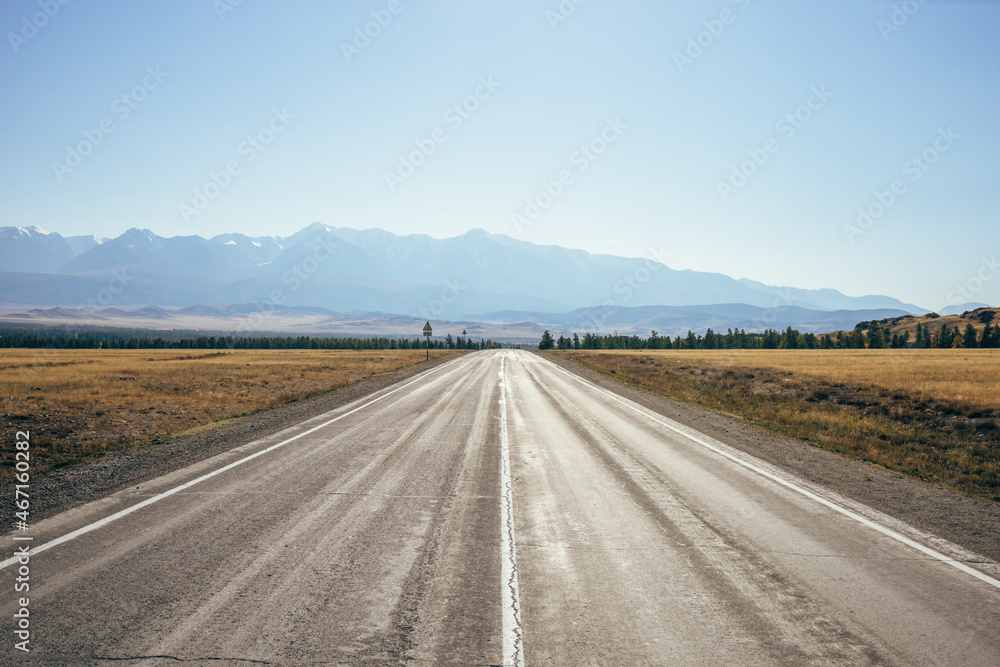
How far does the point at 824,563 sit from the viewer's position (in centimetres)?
566

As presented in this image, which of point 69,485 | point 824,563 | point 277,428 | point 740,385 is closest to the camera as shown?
point 824,563

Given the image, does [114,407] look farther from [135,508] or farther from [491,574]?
[491,574]

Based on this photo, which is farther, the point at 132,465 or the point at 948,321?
the point at 948,321

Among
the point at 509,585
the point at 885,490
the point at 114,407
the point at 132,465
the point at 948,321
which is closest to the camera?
the point at 509,585

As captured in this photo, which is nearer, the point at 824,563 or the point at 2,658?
the point at 2,658

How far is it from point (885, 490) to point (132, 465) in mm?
14020

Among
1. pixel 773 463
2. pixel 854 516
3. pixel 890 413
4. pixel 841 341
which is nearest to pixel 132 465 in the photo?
pixel 854 516

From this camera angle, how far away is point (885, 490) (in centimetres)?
895

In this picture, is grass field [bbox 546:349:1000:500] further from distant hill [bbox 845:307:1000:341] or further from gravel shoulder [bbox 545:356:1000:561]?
distant hill [bbox 845:307:1000:341]

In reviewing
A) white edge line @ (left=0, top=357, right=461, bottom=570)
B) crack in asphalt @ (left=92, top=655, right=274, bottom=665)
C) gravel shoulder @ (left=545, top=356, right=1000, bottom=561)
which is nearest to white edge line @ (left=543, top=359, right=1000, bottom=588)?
gravel shoulder @ (left=545, top=356, right=1000, bottom=561)

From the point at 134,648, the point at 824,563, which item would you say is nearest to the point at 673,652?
the point at 824,563

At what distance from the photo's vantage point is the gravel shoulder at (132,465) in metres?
7.48

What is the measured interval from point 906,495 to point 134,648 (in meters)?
11.0

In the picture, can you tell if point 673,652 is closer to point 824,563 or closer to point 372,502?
point 824,563
